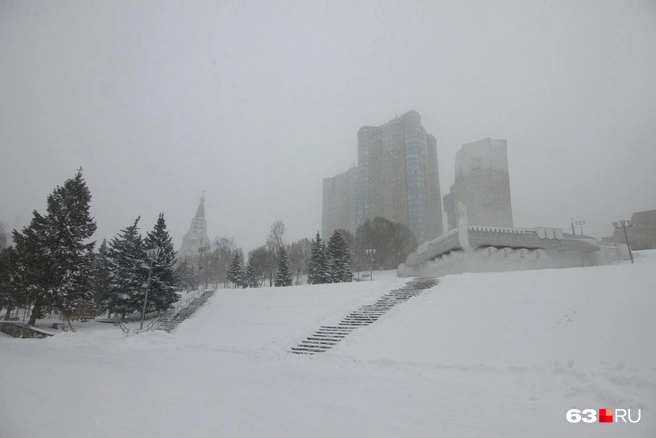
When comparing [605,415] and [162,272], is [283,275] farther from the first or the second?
[605,415]

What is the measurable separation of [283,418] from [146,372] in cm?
397

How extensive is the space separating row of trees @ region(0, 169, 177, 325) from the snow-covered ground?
33.0 ft

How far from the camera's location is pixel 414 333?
9.94m

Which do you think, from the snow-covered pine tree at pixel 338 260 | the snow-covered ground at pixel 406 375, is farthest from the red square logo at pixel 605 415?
the snow-covered pine tree at pixel 338 260

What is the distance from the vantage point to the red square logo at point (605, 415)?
13.7 ft

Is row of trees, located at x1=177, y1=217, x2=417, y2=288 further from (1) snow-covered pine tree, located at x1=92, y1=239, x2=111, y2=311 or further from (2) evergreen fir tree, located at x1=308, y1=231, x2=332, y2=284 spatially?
(1) snow-covered pine tree, located at x1=92, y1=239, x2=111, y2=311

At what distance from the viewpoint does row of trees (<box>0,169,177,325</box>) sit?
19.0 metres

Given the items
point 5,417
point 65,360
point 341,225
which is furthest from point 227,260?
point 5,417

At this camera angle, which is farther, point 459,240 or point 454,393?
point 459,240

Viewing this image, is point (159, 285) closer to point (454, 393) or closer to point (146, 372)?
point (146, 372)

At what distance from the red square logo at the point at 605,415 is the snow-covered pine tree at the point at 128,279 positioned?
25171 millimetres

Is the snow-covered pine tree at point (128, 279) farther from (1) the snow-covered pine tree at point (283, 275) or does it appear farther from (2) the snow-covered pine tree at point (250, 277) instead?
(2) the snow-covered pine tree at point (250, 277)

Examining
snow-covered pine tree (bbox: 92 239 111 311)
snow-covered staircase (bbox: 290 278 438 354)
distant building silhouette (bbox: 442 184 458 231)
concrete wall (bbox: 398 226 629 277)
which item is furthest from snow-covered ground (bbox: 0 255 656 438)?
distant building silhouette (bbox: 442 184 458 231)

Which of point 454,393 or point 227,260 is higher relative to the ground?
point 227,260
